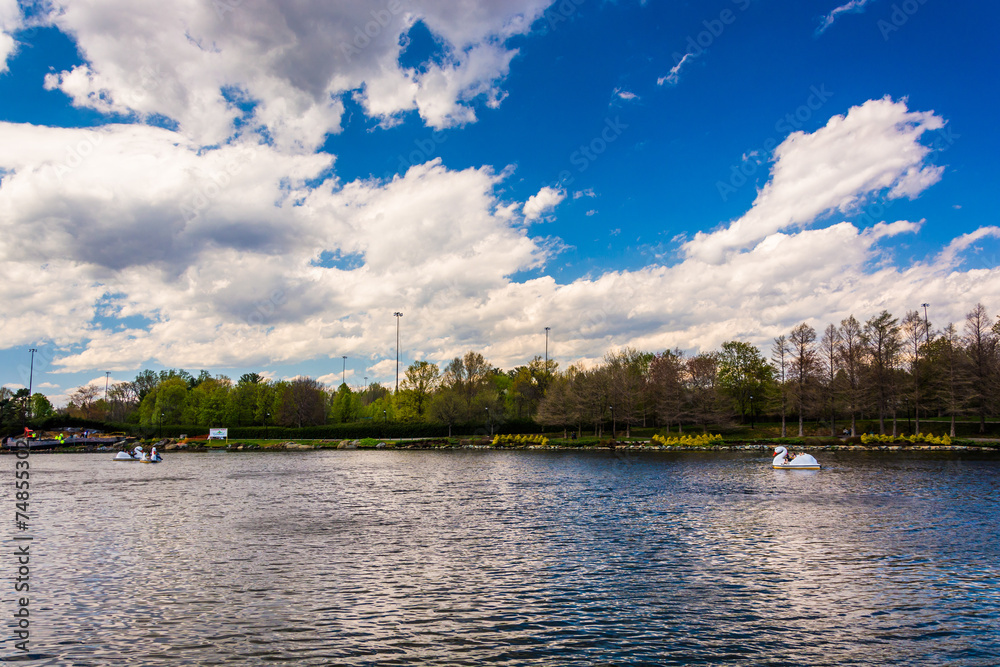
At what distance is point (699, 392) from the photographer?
85.2m

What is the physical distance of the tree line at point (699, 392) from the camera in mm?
74688

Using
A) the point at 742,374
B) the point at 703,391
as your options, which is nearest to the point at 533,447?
the point at 703,391

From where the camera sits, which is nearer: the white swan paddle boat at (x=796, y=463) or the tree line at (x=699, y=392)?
the white swan paddle boat at (x=796, y=463)

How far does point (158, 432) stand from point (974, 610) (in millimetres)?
118256

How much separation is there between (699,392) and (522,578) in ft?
247

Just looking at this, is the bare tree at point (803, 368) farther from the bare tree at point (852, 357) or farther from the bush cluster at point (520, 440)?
the bush cluster at point (520, 440)

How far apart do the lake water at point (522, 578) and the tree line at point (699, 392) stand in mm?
50008

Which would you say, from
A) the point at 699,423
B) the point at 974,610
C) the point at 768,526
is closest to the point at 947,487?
the point at 768,526

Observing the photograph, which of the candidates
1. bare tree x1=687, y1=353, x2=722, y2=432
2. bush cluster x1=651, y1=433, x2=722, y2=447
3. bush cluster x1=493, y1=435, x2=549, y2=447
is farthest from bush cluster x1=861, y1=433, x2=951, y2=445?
bush cluster x1=493, y1=435, x2=549, y2=447

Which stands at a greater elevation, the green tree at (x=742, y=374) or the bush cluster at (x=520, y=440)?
the green tree at (x=742, y=374)

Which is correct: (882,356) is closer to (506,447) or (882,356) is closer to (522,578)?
(506,447)

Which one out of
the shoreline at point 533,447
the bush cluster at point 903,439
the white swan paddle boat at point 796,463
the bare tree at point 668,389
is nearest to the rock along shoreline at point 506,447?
the shoreline at point 533,447

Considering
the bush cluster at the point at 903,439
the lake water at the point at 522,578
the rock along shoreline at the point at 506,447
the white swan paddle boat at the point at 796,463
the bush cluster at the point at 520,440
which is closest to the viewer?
the lake water at the point at 522,578

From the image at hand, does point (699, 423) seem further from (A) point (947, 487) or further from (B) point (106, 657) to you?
(B) point (106, 657)
